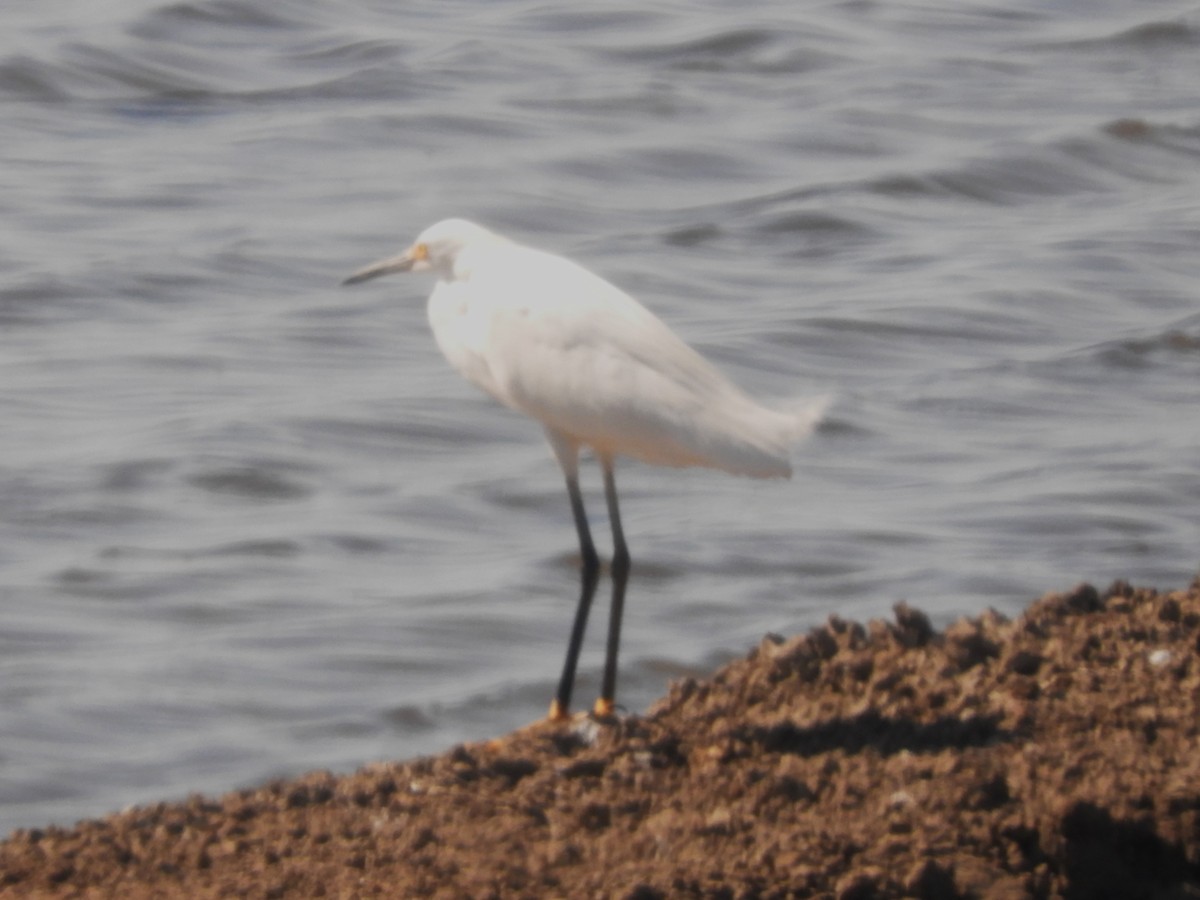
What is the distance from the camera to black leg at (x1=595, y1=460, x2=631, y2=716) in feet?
19.6

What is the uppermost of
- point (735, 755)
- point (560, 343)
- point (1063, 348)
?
point (560, 343)

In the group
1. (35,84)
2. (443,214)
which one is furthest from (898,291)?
(35,84)

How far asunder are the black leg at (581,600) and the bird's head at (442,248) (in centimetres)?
61

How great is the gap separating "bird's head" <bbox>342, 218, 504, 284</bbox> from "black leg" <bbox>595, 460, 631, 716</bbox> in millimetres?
621

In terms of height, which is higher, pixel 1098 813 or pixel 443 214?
pixel 1098 813

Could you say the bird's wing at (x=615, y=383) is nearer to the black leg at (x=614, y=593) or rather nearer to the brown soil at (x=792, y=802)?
the black leg at (x=614, y=593)

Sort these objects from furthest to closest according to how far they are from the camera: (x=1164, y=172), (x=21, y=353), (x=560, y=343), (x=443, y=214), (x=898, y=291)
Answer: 1. (x=1164, y=172)
2. (x=443, y=214)
3. (x=898, y=291)
4. (x=21, y=353)
5. (x=560, y=343)

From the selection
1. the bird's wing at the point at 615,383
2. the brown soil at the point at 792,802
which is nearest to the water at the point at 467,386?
the bird's wing at the point at 615,383

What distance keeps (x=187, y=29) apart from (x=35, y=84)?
67.7 inches

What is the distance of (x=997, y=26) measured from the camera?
21672 millimetres

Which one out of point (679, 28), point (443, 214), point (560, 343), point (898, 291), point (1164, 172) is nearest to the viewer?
point (560, 343)

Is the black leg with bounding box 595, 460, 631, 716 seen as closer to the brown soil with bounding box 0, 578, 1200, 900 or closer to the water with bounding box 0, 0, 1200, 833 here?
the brown soil with bounding box 0, 578, 1200, 900

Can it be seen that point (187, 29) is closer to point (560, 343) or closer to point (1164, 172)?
point (1164, 172)

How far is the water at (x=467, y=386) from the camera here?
871 centimetres
